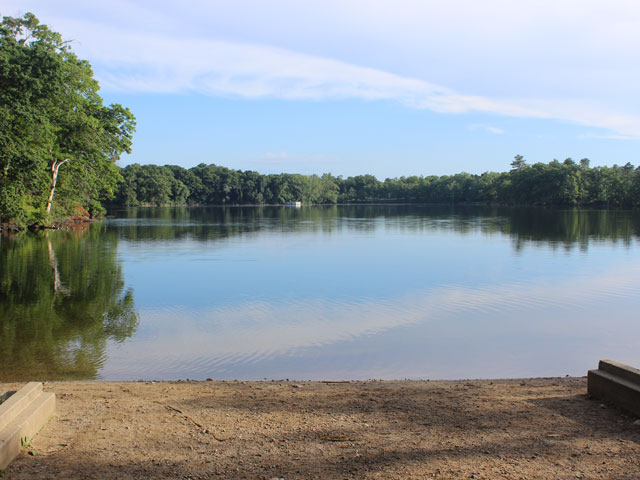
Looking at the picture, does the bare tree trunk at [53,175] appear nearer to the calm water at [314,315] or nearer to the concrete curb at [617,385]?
the calm water at [314,315]

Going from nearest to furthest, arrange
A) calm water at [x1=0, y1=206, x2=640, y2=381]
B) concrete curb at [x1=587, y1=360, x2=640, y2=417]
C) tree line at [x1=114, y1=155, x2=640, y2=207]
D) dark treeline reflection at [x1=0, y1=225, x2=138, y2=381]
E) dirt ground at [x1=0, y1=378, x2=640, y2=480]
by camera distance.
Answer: dirt ground at [x1=0, y1=378, x2=640, y2=480], concrete curb at [x1=587, y1=360, x2=640, y2=417], dark treeline reflection at [x1=0, y1=225, x2=138, y2=381], calm water at [x1=0, y1=206, x2=640, y2=381], tree line at [x1=114, y1=155, x2=640, y2=207]

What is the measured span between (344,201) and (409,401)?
191 metres

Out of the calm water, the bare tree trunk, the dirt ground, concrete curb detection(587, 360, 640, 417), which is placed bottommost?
the calm water

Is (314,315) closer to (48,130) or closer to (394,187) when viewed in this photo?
(48,130)

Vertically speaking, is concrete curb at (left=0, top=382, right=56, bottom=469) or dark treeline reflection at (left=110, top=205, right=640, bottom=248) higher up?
dark treeline reflection at (left=110, top=205, right=640, bottom=248)

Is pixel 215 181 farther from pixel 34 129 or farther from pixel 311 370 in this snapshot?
pixel 311 370

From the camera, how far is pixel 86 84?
131 feet

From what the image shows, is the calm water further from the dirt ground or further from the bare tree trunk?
the bare tree trunk

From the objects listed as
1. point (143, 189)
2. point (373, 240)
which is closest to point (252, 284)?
point (373, 240)

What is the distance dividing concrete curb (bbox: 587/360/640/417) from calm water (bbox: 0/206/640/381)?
97.3 inches

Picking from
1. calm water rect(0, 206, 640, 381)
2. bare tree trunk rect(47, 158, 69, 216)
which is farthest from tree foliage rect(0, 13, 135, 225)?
calm water rect(0, 206, 640, 381)

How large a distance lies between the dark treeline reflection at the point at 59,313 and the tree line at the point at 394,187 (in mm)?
98076

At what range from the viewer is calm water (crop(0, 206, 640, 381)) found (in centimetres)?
861

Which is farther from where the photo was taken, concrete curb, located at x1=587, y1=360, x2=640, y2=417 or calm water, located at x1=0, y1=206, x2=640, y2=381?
calm water, located at x1=0, y1=206, x2=640, y2=381
